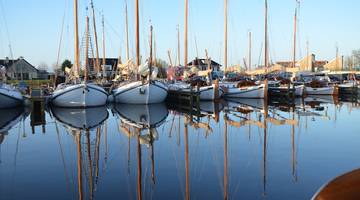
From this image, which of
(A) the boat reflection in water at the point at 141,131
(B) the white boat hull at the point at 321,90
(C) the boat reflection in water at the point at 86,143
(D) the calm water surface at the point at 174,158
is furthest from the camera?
(B) the white boat hull at the point at 321,90

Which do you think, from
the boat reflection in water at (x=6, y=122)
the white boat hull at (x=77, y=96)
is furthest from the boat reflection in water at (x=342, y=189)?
the white boat hull at (x=77, y=96)

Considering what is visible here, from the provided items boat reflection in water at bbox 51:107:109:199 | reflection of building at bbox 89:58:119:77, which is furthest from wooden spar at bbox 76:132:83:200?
reflection of building at bbox 89:58:119:77

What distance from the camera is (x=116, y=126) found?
19.5 metres

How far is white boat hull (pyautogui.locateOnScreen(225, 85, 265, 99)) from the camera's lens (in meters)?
38.2

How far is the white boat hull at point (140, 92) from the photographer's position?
30812mm

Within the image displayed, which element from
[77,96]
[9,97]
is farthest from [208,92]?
[9,97]

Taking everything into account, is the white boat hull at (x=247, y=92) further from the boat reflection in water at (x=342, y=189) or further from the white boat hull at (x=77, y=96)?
the boat reflection in water at (x=342, y=189)

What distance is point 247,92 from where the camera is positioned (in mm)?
38875

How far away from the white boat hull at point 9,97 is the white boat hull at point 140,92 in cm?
796

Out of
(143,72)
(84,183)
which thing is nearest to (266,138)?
(84,183)

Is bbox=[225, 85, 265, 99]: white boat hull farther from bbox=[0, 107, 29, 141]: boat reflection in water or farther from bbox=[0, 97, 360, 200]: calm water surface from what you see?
bbox=[0, 107, 29, 141]: boat reflection in water

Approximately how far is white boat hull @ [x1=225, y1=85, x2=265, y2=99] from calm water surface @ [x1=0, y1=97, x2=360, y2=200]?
17.3 meters

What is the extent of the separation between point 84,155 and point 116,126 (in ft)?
23.0

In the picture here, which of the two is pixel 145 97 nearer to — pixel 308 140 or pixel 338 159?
pixel 308 140
